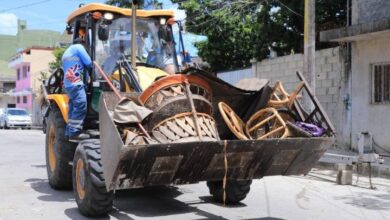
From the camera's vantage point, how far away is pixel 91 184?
260 inches

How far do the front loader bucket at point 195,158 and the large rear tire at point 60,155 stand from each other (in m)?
2.56

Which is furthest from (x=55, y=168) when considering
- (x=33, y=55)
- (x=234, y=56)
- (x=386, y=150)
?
(x=33, y=55)

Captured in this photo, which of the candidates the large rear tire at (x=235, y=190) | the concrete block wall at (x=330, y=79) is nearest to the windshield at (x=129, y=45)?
the large rear tire at (x=235, y=190)

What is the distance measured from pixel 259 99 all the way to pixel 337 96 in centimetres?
986

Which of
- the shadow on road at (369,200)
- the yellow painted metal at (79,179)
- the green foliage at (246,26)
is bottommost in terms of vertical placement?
the shadow on road at (369,200)

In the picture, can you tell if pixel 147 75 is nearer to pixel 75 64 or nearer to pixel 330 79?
pixel 75 64

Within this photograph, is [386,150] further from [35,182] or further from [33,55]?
[33,55]

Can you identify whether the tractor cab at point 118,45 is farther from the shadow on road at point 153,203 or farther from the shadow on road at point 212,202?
the shadow on road at point 212,202

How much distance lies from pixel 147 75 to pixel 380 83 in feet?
28.9

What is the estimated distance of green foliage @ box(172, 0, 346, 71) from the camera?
60.2 feet

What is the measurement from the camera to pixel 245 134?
659 cm

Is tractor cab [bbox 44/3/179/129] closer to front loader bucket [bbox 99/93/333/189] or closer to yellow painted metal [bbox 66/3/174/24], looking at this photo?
yellow painted metal [bbox 66/3/174/24]

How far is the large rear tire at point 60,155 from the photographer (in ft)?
29.1

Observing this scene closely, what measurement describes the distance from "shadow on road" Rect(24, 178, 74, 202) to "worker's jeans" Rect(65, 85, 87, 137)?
1.16 metres
